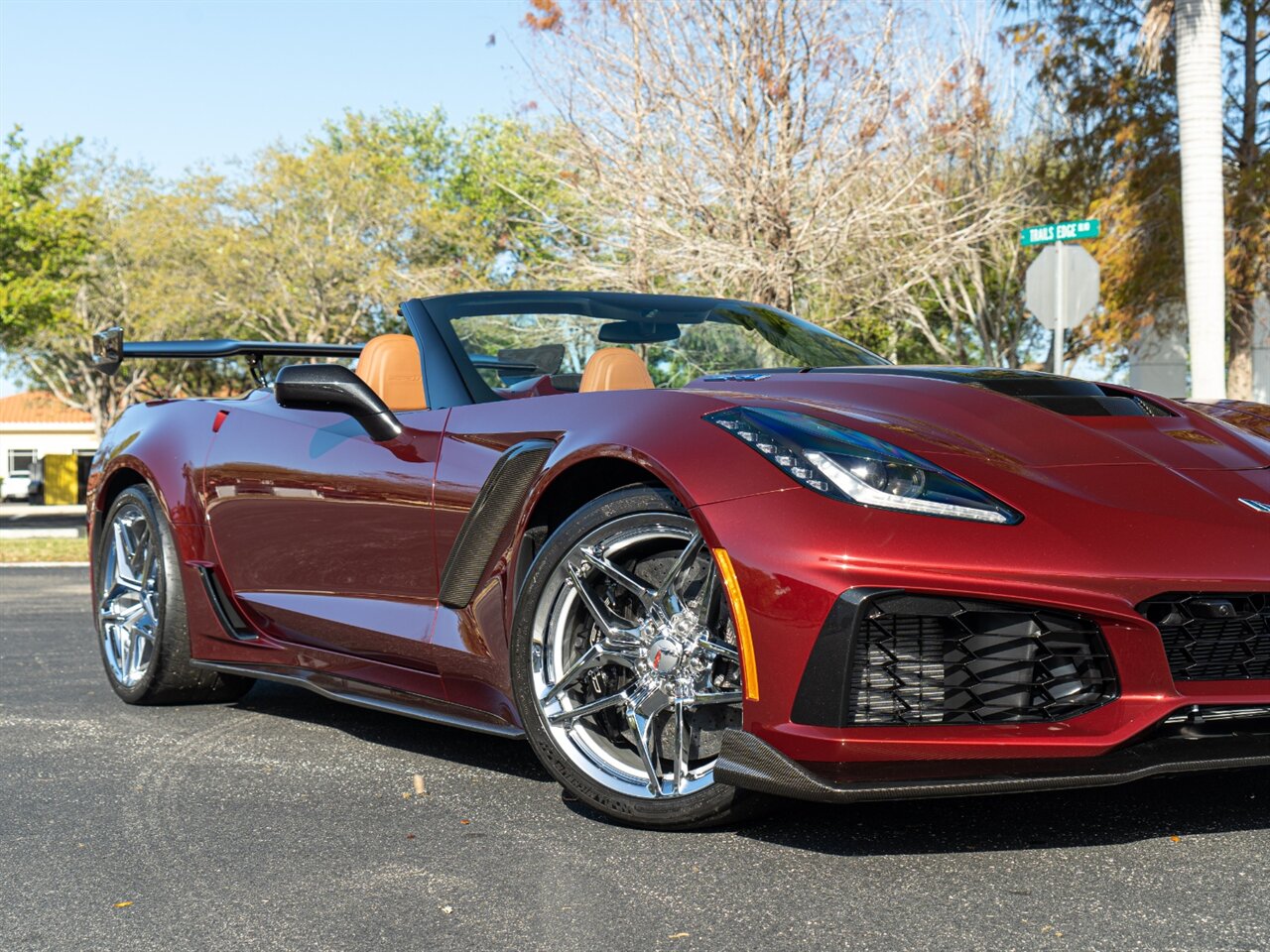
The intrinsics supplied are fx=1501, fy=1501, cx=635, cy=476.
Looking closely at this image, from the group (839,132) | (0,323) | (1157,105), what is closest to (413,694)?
(839,132)

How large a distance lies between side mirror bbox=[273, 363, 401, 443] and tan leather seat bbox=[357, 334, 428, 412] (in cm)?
35

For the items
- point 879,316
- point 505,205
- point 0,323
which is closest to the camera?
point 879,316

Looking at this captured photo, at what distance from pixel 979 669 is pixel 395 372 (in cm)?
230

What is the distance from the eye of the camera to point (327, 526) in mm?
4277

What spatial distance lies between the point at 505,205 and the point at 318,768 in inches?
1149

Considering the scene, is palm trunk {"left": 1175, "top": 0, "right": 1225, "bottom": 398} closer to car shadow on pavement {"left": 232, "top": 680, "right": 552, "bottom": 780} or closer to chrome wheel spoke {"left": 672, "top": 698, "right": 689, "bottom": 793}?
car shadow on pavement {"left": 232, "top": 680, "right": 552, "bottom": 780}

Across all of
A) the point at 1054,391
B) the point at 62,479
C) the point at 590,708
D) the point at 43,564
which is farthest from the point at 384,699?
the point at 62,479

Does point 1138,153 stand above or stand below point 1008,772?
above

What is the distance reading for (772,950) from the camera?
2482 mm

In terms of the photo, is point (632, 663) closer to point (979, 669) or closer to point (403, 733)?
point (979, 669)

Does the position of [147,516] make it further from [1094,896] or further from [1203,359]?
[1203,359]

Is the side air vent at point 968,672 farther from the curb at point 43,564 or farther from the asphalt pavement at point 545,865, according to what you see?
the curb at point 43,564

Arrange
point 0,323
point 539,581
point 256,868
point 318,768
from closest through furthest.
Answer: point 256,868
point 539,581
point 318,768
point 0,323

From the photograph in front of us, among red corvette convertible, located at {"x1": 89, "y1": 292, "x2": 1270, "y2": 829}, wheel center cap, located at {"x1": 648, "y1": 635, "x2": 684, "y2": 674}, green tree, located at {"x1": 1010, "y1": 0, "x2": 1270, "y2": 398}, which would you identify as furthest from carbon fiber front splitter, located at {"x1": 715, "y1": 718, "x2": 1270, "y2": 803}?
green tree, located at {"x1": 1010, "y1": 0, "x2": 1270, "y2": 398}
